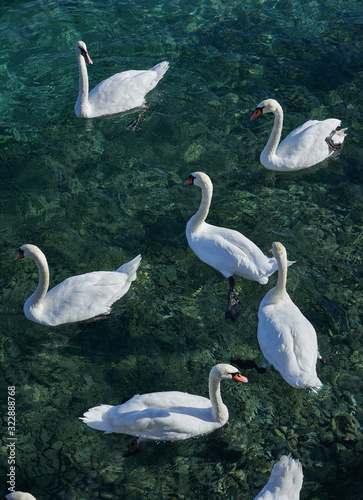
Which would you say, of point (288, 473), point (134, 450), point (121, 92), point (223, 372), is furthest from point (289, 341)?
point (121, 92)

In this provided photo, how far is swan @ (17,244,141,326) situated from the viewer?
25.1 feet

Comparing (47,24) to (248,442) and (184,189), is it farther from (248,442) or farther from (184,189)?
(248,442)

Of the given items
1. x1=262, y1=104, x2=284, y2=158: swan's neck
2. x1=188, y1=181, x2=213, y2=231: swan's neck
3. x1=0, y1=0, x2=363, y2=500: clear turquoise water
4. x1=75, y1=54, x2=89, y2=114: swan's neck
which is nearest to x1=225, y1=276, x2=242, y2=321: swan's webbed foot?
x1=0, y1=0, x2=363, y2=500: clear turquoise water

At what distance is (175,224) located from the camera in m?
9.29

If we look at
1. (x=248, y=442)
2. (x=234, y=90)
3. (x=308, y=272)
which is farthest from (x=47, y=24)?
(x=248, y=442)

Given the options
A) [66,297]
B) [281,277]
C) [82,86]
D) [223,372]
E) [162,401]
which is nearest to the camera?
[223,372]

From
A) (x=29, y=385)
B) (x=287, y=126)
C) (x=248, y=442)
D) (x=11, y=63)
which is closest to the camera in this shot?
(x=248, y=442)

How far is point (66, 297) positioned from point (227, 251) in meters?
2.39

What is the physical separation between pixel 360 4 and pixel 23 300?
1142cm

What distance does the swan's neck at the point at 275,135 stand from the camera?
974 cm

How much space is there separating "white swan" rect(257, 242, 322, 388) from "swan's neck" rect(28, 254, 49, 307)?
2.93 m

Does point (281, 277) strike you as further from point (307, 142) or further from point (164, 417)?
point (307, 142)

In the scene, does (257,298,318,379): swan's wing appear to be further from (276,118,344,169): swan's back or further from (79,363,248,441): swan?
(276,118,344,169): swan's back

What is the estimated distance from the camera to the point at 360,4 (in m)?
14.2
